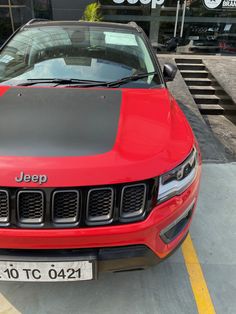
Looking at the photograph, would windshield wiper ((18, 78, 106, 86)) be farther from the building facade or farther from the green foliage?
the building facade

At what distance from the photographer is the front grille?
164 centimetres

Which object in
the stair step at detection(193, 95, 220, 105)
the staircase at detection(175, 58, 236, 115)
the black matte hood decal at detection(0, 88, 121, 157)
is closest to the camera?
the black matte hood decal at detection(0, 88, 121, 157)

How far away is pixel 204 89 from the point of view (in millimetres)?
6855

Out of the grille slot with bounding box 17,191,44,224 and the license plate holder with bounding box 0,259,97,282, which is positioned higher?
the grille slot with bounding box 17,191,44,224

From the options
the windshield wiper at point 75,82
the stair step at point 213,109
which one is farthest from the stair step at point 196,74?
the windshield wiper at point 75,82

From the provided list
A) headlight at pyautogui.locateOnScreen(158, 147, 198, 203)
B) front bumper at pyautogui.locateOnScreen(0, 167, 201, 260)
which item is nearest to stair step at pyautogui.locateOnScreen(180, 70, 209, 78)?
headlight at pyautogui.locateOnScreen(158, 147, 198, 203)

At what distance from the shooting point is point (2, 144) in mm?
1772

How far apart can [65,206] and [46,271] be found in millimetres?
387

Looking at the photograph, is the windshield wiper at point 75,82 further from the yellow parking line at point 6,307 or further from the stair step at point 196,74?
the stair step at point 196,74

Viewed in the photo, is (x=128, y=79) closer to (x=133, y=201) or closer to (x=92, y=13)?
(x=133, y=201)

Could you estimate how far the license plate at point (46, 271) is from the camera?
5.54 feet

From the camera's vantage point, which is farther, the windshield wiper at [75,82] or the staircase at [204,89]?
the staircase at [204,89]

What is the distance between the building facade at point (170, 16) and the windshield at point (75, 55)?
673 cm

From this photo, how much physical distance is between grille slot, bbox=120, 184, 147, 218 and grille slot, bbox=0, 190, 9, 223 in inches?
24.2
